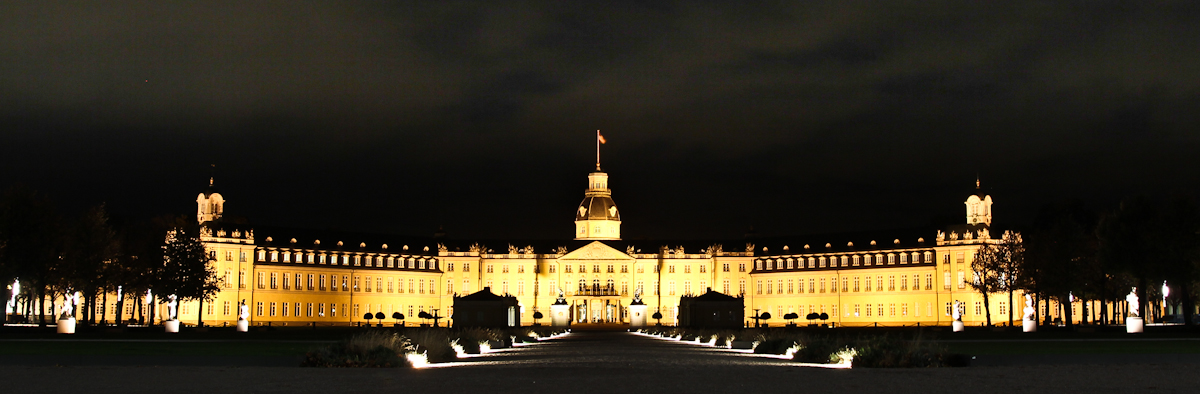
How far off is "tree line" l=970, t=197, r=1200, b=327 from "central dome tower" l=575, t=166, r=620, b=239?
227 ft

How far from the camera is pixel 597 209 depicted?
626ft

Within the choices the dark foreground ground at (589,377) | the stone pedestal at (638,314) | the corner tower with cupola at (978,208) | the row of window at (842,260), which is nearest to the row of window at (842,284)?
the row of window at (842,260)

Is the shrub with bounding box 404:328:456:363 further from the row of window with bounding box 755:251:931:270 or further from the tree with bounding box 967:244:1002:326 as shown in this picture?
the row of window with bounding box 755:251:931:270

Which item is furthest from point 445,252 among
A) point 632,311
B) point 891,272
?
point 891,272

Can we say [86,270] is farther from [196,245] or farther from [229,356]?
[229,356]

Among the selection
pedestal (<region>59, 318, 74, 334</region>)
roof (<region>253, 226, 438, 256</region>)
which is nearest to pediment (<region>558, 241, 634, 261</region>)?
roof (<region>253, 226, 438, 256</region>)

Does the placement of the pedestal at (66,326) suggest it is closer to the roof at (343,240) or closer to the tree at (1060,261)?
the tree at (1060,261)

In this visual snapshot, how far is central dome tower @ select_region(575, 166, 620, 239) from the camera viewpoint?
190375 millimetres

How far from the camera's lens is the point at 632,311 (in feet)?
453

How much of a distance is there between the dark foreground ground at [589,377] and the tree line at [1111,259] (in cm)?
4672

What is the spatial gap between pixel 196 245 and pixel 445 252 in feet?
236

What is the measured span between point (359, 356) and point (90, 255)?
6705 cm

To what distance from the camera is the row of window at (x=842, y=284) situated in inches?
6432

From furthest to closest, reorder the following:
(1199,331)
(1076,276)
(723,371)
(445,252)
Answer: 1. (445,252)
2. (1076,276)
3. (1199,331)
4. (723,371)
